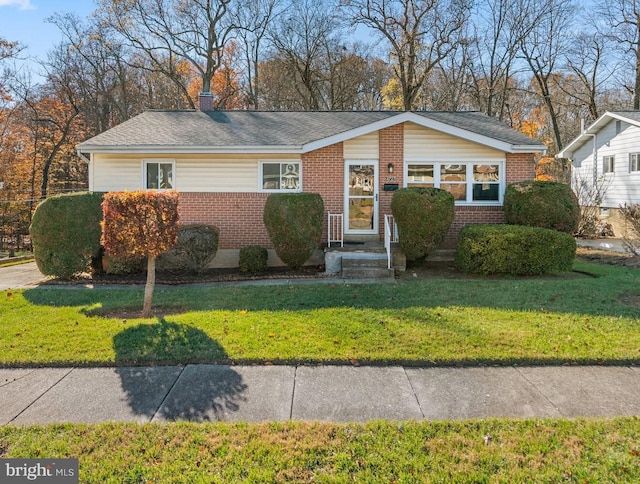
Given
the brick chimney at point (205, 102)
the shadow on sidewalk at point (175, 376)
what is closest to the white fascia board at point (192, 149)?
the brick chimney at point (205, 102)

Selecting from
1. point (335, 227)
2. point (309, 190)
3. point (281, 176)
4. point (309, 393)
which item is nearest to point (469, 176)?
point (335, 227)

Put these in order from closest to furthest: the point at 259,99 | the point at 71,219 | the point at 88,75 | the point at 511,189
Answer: the point at 71,219 → the point at 511,189 → the point at 88,75 → the point at 259,99

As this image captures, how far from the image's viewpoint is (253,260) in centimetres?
1034

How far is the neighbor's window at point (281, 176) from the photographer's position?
1132 cm

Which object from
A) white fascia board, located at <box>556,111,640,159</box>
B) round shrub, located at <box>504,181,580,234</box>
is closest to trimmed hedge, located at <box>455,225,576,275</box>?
round shrub, located at <box>504,181,580,234</box>

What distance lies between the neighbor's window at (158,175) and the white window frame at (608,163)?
58.3ft

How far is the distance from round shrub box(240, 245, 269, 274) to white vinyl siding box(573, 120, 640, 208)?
1424cm

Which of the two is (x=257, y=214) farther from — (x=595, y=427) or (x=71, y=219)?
(x=595, y=427)

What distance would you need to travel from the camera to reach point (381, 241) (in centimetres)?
1111

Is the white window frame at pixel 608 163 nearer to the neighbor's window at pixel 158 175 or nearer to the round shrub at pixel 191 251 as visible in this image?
the round shrub at pixel 191 251

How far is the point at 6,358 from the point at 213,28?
2392cm

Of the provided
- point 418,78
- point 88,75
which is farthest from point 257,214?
point 88,75

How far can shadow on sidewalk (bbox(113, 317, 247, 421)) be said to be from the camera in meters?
3.62

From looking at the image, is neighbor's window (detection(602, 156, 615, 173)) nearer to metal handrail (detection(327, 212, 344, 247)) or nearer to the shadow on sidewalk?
metal handrail (detection(327, 212, 344, 247))
